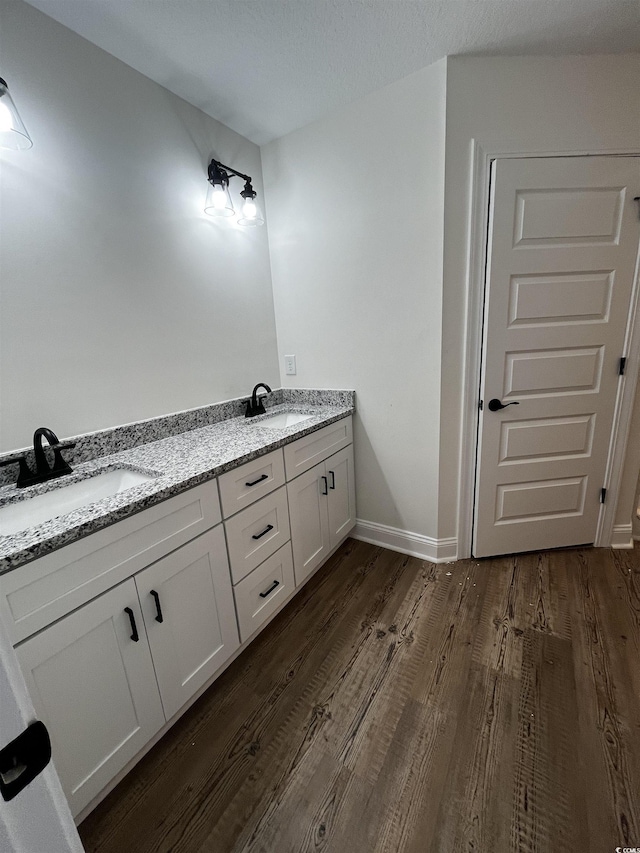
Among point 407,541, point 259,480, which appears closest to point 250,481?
point 259,480

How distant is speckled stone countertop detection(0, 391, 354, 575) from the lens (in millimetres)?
905

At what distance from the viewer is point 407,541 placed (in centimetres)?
223

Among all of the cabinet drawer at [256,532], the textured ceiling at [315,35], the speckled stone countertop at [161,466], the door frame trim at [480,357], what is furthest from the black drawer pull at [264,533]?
the textured ceiling at [315,35]

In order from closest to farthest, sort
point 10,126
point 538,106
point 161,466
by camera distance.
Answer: point 10,126 → point 161,466 → point 538,106

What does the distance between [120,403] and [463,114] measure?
77.7 inches

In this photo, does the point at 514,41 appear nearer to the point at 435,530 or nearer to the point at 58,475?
the point at 435,530

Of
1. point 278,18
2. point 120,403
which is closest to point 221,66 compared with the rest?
point 278,18

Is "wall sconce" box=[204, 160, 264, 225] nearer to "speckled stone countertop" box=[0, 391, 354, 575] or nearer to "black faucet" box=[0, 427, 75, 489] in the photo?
"speckled stone countertop" box=[0, 391, 354, 575]

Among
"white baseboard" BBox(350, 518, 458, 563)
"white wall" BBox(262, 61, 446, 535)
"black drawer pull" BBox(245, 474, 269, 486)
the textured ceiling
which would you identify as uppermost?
the textured ceiling

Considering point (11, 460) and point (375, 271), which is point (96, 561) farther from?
point (375, 271)

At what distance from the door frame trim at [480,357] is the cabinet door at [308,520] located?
78 cm

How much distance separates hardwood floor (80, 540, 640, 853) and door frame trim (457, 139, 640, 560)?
0.37 meters

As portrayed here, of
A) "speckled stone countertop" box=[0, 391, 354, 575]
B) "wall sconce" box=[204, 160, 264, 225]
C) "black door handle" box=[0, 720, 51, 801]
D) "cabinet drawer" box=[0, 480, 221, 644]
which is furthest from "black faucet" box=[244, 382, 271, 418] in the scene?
"black door handle" box=[0, 720, 51, 801]

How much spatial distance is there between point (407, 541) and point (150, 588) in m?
1.54
